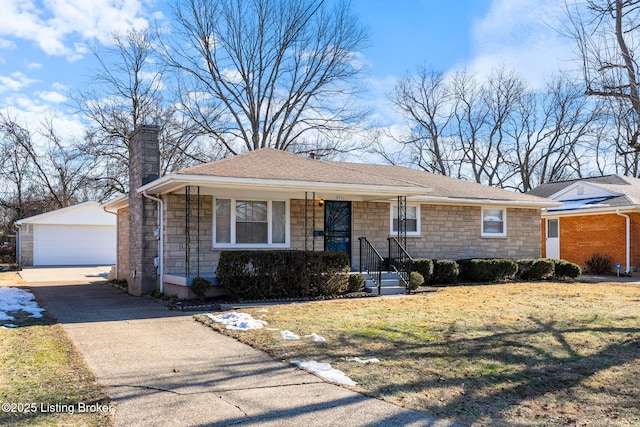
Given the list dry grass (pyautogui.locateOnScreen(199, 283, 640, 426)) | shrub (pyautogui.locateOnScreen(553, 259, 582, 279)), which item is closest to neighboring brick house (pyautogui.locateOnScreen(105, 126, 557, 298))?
shrub (pyautogui.locateOnScreen(553, 259, 582, 279))

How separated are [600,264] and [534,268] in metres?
4.96

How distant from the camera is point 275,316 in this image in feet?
30.3

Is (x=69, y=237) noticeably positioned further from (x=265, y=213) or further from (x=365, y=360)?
(x=365, y=360)

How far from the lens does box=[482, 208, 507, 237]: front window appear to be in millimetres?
17547

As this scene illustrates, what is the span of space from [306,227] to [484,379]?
8.13 meters

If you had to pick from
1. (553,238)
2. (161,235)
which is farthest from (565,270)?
(161,235)

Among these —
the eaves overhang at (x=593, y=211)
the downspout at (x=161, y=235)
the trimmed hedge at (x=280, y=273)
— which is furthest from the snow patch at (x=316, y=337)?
the eaves overhang at (x=593, y=211)

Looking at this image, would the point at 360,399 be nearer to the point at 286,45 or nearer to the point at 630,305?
the point at 630,305

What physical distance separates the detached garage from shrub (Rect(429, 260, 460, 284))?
66.0ft

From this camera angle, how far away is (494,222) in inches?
699

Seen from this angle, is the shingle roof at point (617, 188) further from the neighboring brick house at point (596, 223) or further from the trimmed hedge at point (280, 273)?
the trimmed hedge at point (280, 273)

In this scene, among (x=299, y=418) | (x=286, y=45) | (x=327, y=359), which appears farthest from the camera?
(x=286, y=45)

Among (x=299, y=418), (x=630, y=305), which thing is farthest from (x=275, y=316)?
(x=630, y=305)

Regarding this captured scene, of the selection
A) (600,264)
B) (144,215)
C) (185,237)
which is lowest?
(600,264)
